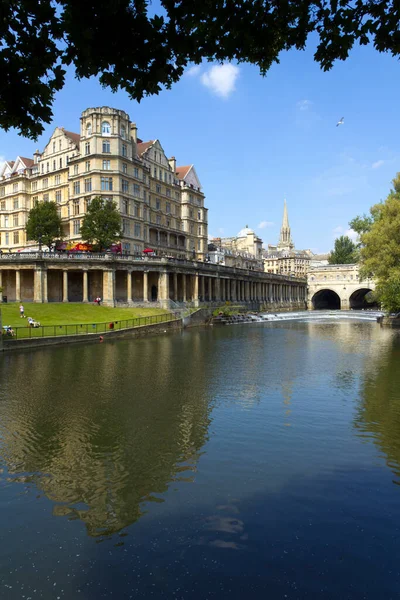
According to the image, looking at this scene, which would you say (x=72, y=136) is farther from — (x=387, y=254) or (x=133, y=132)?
(x=387, y=254)

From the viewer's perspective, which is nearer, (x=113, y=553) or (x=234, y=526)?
(x=113, y=553)

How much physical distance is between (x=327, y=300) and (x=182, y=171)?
75.4 metres

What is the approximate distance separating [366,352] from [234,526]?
26.4 m

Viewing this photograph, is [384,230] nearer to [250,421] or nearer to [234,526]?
[250,421]

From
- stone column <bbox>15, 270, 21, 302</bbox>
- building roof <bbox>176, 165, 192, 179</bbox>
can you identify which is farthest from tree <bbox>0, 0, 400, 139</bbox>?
building roof <bbox>176, 165, 192, 179</bbox>

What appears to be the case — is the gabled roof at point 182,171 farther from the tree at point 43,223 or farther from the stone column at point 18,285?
the stone column at point 18,285

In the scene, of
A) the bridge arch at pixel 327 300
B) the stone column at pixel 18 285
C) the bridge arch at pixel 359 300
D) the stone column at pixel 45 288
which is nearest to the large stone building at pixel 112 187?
the stone column at pixel 45 288

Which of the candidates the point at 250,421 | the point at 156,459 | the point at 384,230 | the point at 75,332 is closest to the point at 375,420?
the point at 250,421

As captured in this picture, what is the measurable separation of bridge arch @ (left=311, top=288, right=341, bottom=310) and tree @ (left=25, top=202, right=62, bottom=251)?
9180cm

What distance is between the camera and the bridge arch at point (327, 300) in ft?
448

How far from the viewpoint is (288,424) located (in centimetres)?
1432

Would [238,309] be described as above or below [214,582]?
above

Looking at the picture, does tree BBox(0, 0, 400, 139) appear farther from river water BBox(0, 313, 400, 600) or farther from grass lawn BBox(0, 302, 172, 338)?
grass lawn BBox(0, 302, 172, 338)

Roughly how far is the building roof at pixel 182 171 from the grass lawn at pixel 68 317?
4518 centimetres
